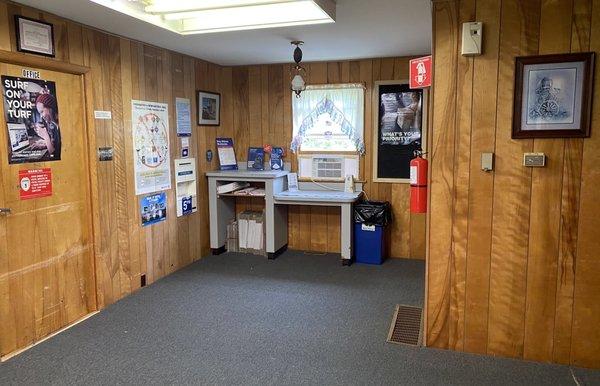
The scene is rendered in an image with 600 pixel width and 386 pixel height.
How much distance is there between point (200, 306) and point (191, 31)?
7.19 feet

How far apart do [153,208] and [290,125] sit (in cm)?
195

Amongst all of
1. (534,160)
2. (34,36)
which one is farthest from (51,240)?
(534,160)

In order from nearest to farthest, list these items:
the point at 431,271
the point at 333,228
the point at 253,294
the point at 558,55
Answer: the point at 558,55, the point at 431,271, the point at 253,294, the point at 333,228

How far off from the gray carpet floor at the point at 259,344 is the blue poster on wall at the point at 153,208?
2.02 feet

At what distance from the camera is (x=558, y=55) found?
247cm

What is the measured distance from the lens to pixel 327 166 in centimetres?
521

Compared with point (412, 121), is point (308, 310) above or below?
below

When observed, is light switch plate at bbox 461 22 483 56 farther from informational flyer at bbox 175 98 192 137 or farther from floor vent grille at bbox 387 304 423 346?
informational flyer at bbox 175 98 192 137

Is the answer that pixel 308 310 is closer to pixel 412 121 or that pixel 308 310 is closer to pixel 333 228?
pixel 333 228

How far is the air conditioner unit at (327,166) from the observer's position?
5109 mm

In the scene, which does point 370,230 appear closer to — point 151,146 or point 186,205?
point 186,205

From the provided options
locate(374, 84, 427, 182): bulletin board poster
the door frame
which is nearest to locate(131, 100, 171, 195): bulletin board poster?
the door frame

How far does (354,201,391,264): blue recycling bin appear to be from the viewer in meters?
4.68

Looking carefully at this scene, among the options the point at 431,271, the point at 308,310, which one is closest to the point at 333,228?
the point at 308,310
